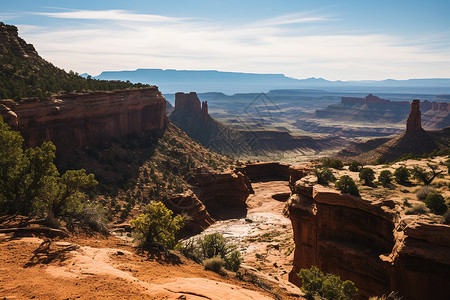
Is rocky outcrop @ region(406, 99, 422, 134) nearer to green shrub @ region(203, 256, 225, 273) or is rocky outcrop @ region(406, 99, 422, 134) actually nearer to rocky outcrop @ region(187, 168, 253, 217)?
rocky outcrop @ region(187, 168, 253, 217)

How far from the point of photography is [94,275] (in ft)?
41.3

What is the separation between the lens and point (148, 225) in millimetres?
17938

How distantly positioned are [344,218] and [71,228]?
21082 mm

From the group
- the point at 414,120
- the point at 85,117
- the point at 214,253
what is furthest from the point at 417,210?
the point at 414,120

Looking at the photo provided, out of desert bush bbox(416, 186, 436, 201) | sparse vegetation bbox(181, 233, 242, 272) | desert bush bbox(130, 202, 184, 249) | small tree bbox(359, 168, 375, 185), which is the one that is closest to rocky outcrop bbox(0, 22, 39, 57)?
desert bush bbox(130, 202, 184, 249)

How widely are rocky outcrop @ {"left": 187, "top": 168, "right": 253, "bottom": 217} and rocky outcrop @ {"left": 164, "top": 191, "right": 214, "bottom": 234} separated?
6.62 meters

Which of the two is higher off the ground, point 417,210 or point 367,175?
point 367,175

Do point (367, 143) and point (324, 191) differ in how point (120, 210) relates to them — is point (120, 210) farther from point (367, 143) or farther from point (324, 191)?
point (367, 143)

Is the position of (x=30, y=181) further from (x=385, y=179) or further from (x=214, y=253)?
(x=385, y=179)

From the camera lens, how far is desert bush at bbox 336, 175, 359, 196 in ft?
81.7

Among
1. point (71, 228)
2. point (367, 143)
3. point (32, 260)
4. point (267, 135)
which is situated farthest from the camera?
point (267, 135)

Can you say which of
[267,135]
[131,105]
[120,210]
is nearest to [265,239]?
[120,210]

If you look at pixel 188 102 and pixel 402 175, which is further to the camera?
pixel 188 102

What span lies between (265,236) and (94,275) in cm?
2933
